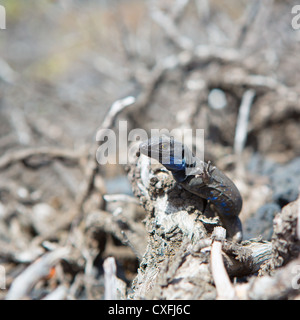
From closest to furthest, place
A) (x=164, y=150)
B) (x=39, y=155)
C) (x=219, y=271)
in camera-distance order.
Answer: (x=219, y=271), (x=164, y=150), (x=39, y=155)

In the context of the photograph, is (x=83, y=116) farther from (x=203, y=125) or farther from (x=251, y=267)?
(x=251, y=267)

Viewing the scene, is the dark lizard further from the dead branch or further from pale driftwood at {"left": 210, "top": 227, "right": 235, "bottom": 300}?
the dead branch

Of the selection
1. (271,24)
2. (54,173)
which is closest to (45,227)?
(54,173)

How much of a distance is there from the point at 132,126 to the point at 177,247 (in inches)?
156

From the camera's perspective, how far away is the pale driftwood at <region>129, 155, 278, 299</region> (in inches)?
75.9

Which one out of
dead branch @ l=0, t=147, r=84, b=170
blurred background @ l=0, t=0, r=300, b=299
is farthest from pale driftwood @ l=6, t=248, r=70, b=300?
dead branch @ l=0, t=147, r=84, b=170

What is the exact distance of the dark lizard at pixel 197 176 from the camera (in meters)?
2.17

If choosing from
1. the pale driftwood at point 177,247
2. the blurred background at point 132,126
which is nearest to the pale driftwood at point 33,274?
the blurred background at point 132,126

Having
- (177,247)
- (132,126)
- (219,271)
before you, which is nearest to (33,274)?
(177,247)

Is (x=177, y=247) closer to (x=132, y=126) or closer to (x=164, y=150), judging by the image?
(x=164, y=150)

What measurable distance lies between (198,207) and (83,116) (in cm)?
542

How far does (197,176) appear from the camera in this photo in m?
2.26

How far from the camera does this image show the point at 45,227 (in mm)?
4414

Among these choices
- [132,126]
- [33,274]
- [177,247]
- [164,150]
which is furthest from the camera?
[132,126]
